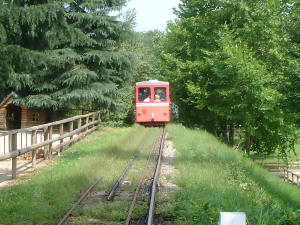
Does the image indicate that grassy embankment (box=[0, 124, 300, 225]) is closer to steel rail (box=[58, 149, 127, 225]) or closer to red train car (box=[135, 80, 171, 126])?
steel rail (box=[58, 149, 127, 225])

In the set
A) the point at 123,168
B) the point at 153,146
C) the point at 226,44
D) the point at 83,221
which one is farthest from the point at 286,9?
the point at 83,221

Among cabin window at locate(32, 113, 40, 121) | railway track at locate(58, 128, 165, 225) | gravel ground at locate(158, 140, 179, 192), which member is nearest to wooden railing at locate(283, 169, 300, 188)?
gravel ground at locate(158, 140, 179, 192)

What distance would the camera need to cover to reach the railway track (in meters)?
6.67

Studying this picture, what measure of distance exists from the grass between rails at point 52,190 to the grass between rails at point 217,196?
1.88 metres

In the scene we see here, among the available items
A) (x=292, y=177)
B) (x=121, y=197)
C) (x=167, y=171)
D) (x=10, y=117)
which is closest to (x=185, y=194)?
(x=121, y=197)

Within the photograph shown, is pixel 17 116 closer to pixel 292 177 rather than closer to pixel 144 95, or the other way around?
pixel 144 95

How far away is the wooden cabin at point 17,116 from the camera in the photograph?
26859 mm

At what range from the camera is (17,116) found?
30.3 metres

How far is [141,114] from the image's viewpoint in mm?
22500

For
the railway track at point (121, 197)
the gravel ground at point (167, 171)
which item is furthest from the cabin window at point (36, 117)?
the railway track at point (121, 197)

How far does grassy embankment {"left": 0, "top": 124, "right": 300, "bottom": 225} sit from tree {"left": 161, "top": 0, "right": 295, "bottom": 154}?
24.1ft

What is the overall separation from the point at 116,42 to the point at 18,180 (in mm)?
16682

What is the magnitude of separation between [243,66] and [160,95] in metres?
5.14

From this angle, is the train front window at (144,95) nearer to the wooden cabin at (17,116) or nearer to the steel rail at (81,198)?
the wooden cabin at (17,116)
